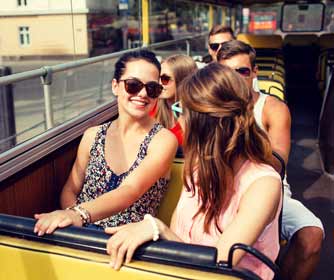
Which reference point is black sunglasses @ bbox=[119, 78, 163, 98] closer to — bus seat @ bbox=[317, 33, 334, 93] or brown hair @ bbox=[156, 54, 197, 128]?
brown hair @ bbox=[156, 54, 197, 128]

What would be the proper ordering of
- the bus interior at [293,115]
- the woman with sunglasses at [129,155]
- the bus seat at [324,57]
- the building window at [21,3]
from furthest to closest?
1. the bus seat at [324,57]
2. the building window at [21,3]
3. the bus interior at [293,115]
4. the woman with sunglasses at [129,155]

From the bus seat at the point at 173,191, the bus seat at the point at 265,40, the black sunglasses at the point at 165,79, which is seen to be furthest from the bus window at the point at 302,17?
the bus seat at the point at 173,191

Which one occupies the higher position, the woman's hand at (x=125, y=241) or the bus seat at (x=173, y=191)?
the woman's hand at (x=125, y=241)

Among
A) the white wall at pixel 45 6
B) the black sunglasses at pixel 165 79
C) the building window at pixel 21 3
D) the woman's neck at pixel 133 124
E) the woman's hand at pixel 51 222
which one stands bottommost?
the woman's hand at pixel 51 222

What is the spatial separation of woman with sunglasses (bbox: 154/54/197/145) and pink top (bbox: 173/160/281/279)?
1.07 metres

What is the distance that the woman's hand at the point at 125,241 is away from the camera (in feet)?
3.41

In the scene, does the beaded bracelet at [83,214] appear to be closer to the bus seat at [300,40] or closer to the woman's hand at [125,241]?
the woman's hand at [125,241]

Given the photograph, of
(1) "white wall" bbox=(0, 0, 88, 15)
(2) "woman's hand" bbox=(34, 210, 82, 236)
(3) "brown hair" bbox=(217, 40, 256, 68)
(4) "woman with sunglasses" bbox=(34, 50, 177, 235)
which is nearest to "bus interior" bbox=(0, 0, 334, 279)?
(4) "woman with sunglasses" bbox=(34, 50, 177, 235)

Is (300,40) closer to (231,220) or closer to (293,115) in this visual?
(293,115)

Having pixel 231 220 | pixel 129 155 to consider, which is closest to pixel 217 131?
pixel 231 220

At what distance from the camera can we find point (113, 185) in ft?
5.68

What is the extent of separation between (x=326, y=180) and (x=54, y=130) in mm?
2606

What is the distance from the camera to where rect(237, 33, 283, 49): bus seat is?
880 cm

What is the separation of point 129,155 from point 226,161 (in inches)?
23.9
